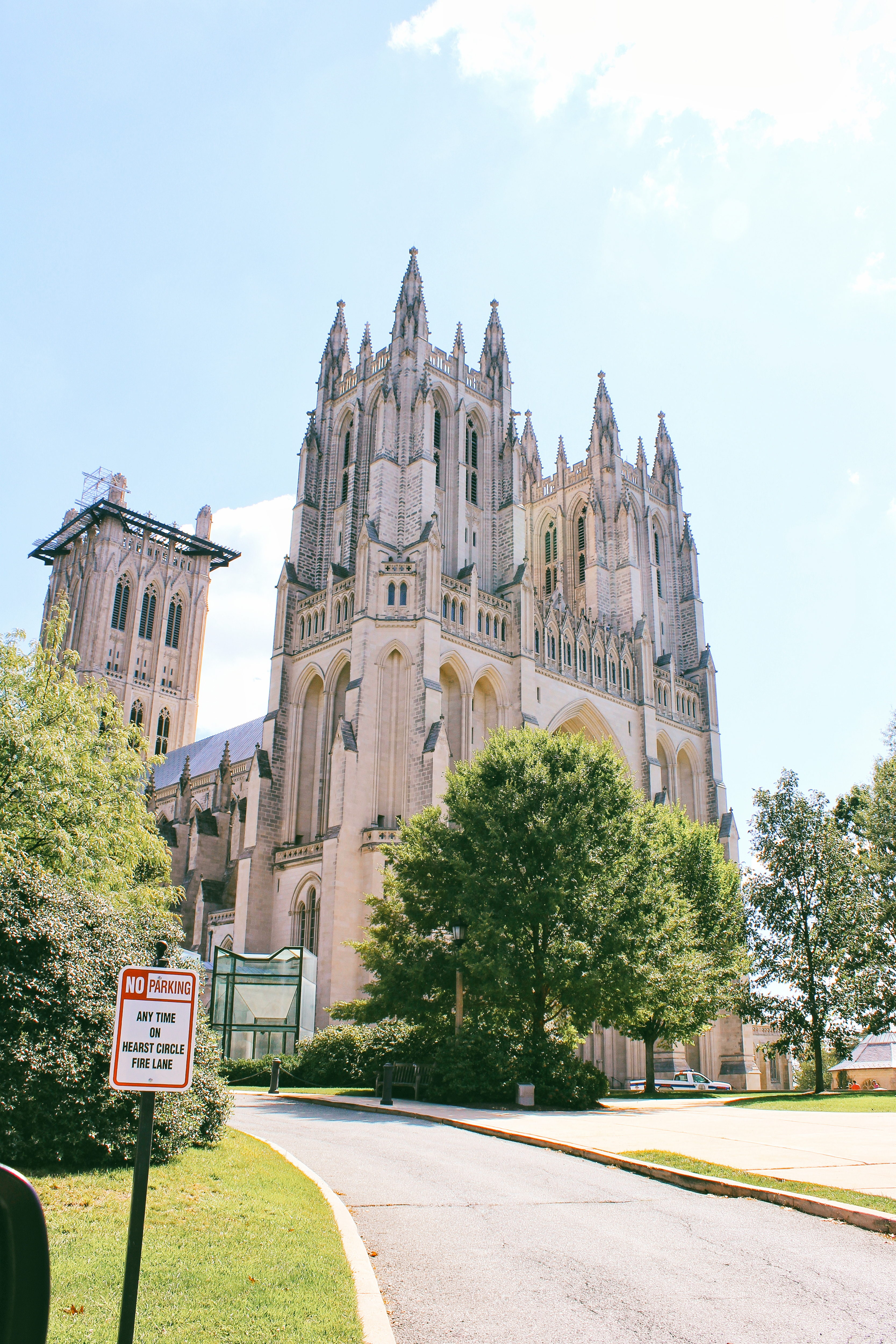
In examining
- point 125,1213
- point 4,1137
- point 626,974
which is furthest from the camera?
point 626,974

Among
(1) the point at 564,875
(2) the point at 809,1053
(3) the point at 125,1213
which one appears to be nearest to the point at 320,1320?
(3) the point at 125,1213

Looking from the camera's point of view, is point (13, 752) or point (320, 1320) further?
point (13, 752)

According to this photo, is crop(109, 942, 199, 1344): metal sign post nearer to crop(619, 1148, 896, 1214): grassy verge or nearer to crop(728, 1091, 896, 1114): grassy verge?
crop(619, 1148, 896, 1214): grassy verge

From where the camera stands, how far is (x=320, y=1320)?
Answer: 5961 millimetres

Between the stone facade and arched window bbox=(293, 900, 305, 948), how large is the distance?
48720 mm

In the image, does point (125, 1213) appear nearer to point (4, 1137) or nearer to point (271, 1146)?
point (4, 1137)

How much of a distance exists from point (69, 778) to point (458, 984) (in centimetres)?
1121

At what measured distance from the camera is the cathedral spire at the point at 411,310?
171ft

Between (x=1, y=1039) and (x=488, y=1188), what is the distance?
5.29 m

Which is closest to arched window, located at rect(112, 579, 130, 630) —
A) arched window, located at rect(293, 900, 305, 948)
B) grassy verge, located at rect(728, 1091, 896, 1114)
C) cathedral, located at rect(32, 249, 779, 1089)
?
cathedral, located at rect(32, 249, 779, 1089)

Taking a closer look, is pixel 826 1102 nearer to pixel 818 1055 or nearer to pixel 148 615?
pixel 818 1055

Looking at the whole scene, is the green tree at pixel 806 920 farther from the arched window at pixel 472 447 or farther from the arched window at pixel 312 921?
the arched window at pixel 472 447

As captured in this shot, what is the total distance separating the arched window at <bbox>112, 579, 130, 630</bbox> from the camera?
91.2m

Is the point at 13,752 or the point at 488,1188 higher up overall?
the point at 13,752
